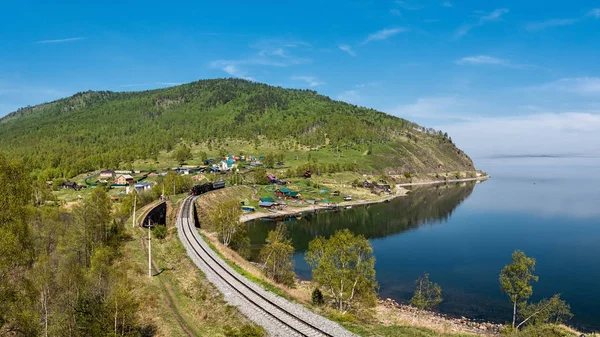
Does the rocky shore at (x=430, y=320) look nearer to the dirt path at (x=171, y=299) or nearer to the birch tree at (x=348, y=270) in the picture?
the birch tree at (x=348, y=270)

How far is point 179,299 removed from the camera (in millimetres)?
41281

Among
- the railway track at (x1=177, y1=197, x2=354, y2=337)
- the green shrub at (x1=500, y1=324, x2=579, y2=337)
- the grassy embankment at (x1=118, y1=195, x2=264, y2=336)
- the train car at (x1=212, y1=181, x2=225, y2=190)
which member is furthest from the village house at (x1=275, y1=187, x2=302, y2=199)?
the green shrub at (x1=500, y1=324, x2=579, y2=337)

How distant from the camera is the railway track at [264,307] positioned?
1218 inches

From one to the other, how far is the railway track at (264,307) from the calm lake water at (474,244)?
104ft

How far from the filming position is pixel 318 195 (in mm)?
179500

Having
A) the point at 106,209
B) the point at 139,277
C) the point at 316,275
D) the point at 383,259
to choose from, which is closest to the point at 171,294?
the point at 139,277

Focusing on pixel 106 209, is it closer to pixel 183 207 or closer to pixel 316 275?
pixel 316 275

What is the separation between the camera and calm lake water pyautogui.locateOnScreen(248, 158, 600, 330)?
6712 centimetres

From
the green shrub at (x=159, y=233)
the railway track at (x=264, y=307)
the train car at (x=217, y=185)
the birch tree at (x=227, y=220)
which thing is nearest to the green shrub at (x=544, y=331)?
the railway track at (x=264, y=307)

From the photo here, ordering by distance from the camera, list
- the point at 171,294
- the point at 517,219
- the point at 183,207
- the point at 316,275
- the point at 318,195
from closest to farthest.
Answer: the point at 171,294 < the point at 316,275 < the point at 183,207 < the point at 517,219 < the point at 318,195

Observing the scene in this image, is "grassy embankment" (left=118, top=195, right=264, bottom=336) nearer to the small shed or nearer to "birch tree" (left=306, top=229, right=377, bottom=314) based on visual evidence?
"birch tree" (left=306, top=229, right=377, bottom=314)

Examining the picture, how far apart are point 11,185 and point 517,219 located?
157m

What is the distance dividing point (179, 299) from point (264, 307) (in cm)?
1169

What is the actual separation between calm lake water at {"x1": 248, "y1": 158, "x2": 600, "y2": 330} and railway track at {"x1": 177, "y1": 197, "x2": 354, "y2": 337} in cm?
3175
